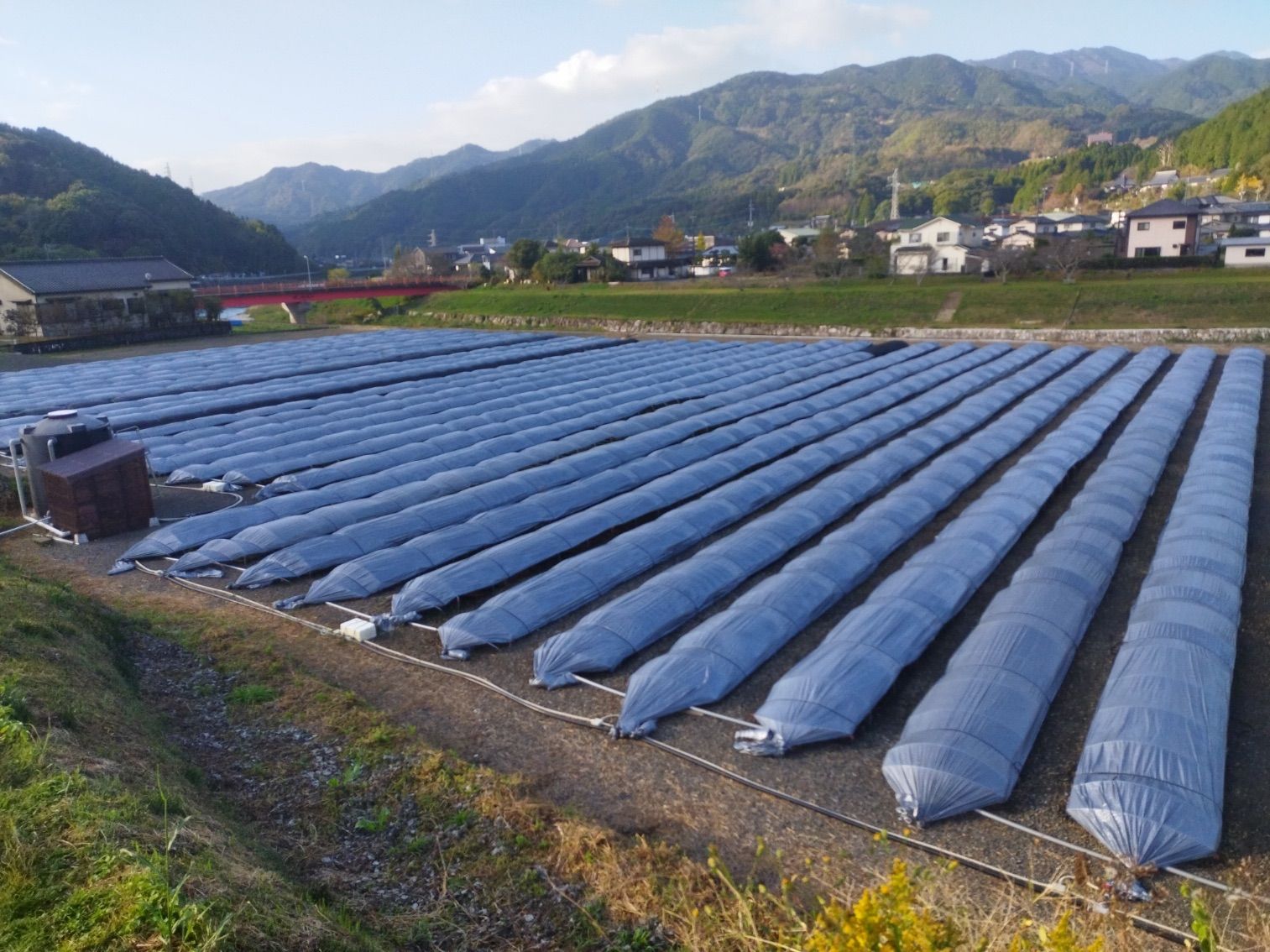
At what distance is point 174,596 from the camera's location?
40.6ft

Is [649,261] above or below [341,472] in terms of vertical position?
above

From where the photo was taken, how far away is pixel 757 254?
57.8 metres

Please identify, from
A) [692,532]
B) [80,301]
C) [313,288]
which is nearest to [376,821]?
[692,532]

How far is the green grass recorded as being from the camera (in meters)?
37.2

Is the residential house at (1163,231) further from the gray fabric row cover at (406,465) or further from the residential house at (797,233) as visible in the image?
the gray fabric row cover at (406,465)

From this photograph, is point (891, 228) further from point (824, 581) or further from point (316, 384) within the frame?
point (824, 581)

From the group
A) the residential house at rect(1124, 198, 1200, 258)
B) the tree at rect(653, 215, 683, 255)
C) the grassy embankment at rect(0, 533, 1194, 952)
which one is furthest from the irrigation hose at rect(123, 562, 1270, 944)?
the tree at rect(653, 215, 683, 255)

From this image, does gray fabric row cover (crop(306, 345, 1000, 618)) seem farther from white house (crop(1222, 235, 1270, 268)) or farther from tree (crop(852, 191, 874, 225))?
tree (crop(852, 191, 874, 225))

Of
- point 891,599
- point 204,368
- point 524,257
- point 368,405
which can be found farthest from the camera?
point 524,257

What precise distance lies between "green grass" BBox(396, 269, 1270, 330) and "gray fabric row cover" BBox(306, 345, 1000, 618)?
2252cm

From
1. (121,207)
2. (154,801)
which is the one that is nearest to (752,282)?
(154,801)

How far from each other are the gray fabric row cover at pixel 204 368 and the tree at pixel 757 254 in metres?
22.8

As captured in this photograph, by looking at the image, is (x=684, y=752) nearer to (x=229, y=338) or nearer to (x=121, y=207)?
(x=229, y=338)

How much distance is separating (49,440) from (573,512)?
10.1m
